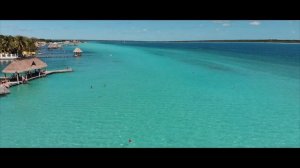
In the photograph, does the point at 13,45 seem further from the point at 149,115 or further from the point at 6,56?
the point at 149,115

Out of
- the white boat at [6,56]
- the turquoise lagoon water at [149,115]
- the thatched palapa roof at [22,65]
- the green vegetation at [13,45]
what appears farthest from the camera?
the green vegetation at [13,45]

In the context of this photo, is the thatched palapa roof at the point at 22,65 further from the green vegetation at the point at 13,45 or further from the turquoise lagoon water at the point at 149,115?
the green vegetation at the point at 13,45

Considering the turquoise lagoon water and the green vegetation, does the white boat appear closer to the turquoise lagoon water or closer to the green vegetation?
the green vegetation

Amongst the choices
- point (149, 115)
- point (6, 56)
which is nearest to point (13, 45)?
point (6, 56)

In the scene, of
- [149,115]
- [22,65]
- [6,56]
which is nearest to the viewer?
[149,115]

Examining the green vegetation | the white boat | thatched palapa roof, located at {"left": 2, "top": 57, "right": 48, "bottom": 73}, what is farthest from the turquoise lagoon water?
the green vegetation

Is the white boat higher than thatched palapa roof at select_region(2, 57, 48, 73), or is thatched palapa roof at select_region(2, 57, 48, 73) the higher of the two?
thatched palapa roof at select_region(2, 57, 48, 73)

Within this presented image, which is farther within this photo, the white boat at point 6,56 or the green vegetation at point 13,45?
the green vegetation at point 13,45

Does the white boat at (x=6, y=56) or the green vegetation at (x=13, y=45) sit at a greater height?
the green vegetation at (x=13, y=45)

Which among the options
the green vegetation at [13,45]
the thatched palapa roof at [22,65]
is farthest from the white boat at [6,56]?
the thatched palapa roof at [22,65]
